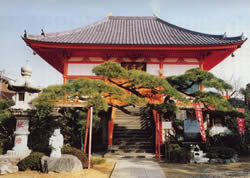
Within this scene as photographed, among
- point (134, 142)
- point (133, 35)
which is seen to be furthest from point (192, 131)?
point (133, 35)

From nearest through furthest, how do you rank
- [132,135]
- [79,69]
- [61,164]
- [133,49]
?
[61,164], [132,135], [133,49], [79,69]

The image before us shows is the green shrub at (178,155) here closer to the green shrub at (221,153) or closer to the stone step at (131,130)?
the green shrub at (221,153)

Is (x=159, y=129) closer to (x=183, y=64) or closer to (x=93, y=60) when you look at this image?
(x=183, y=64)

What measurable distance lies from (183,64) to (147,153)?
5.88 metres

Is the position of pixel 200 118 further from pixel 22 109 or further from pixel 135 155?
pixel 22 109

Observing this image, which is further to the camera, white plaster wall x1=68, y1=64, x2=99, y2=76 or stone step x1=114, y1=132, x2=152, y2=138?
white plaster wall x1=68, y1=64, x2=99, y2=76

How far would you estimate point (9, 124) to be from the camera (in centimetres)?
916

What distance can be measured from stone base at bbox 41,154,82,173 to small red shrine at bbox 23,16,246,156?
20.7 feet

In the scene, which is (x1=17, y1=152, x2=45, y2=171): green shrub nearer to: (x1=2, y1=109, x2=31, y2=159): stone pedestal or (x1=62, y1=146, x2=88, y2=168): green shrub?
(x1=2, y1=109, x2=31, y2=159): stone pedestal

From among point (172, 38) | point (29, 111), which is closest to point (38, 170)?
point (29, 111)

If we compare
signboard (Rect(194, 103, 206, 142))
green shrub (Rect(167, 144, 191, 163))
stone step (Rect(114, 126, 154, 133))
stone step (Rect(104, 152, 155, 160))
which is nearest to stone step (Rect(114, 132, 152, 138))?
stone step (Rect(114, 126, 154, 133))

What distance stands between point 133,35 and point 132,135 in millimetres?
7023

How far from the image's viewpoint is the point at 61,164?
239 inches

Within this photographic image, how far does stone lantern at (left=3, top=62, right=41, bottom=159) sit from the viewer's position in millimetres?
7462
